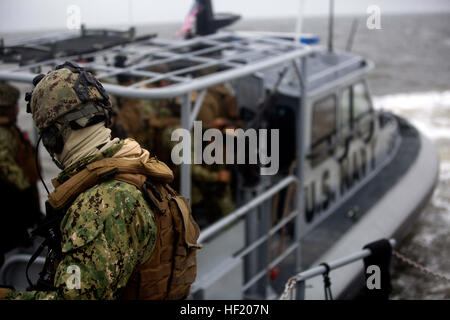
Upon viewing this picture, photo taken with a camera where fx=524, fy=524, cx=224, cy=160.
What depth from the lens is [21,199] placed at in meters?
3.89

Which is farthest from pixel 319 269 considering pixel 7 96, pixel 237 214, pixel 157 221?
pixel 7 96

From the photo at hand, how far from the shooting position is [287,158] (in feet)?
18.0

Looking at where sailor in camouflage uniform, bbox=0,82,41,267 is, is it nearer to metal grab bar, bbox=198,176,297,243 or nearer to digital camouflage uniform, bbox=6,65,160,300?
metal grab bar, bbox=198,176,297,243

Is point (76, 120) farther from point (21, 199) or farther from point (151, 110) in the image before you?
point (151, 110)

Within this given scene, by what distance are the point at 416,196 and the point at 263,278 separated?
3.75 m

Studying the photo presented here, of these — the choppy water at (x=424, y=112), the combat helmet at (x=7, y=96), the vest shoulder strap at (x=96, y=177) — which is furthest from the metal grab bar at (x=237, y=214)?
the choppy water at (x=424, y=112)

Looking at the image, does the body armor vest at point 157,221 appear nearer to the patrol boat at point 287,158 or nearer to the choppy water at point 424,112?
the patrol boat at point 287,158

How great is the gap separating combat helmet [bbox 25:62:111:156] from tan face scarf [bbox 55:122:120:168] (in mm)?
20

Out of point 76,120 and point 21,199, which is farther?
point 21,199

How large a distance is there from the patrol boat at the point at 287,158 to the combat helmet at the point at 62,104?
122 cm

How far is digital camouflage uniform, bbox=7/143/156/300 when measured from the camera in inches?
61.5

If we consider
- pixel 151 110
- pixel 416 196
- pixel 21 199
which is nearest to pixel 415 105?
pixel 416 196

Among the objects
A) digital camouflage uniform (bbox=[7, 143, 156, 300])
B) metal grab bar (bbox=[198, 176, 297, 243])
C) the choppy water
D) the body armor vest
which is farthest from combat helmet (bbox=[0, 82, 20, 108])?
the choppy water

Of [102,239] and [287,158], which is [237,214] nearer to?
[287,158]
